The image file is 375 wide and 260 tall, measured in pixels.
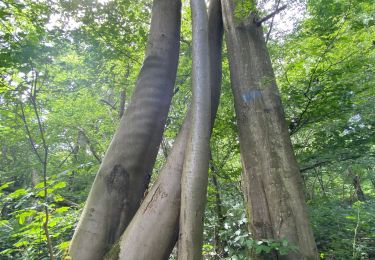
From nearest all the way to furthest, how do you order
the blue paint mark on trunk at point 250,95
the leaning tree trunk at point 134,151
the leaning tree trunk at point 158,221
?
the leaning tree trunk at point 158,221
the leaning tree trunk at point 134,151
the blue paint mark on trunk at point 250,95

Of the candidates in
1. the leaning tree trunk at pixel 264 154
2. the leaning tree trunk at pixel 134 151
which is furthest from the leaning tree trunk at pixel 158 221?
the leaning tree trunk at pixel 264 154

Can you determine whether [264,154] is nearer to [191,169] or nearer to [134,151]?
[191,169]

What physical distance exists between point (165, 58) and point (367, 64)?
8.35 ft

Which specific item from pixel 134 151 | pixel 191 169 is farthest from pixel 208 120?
pixel 134 151

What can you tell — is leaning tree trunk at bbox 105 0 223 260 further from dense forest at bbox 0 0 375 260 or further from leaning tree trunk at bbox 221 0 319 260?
leaning tree trunk at bbox 221 0 319 260

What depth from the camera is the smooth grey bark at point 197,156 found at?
7.18ft

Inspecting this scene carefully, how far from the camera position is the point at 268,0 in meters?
3.63

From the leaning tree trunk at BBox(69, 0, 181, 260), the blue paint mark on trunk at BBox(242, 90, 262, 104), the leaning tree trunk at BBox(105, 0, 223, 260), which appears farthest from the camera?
the blue paint mark on trunk at BBox(242, 90, 262, 104)

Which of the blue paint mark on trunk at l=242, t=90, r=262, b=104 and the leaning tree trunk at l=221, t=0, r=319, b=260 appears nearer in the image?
the leaning tree trunk at l=221, t=0, r=319, b=260

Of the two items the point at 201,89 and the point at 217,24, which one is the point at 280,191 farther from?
the point at 217,24

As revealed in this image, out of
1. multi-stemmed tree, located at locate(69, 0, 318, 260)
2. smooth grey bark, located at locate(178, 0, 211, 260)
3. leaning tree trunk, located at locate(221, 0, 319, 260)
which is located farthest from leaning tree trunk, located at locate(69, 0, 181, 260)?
leaning tree trunk, located at locate(221, 0, 319, 260)

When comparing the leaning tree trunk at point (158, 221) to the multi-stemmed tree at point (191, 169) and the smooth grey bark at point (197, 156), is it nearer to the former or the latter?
the multi-stemmed tree at point (191, 169)

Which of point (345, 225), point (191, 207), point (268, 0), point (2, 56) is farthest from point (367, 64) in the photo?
point (2, 56)

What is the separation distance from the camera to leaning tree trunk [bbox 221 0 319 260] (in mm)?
2447
